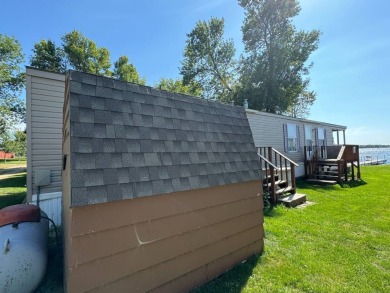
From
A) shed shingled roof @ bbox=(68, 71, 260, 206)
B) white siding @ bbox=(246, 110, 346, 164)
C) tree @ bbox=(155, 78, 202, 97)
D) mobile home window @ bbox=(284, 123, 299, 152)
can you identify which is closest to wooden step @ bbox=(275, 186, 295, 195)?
white siding @ bbox=(246, 110, 346, 164)

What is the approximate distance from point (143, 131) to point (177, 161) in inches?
22.1

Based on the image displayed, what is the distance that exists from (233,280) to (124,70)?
1021 inches

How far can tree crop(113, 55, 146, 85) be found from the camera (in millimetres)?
25469

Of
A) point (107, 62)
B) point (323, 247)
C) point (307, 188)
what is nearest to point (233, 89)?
point (107, 62)

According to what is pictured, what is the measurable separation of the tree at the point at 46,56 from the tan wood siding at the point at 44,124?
1935cm

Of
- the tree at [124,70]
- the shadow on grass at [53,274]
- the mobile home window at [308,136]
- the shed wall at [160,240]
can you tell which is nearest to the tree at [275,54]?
the mobile home window at [308,136]

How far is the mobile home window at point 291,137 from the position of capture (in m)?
12.3

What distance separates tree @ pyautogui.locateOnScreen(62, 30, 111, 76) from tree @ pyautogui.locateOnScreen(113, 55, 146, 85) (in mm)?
1200

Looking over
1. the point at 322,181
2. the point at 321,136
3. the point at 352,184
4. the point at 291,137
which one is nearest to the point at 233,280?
the point at 322,181

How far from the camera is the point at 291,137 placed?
12.7m

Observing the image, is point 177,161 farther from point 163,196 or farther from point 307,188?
point 307,188

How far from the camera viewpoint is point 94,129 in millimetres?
2318

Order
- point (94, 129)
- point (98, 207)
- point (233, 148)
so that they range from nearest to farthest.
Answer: point (98, 207) → point (94, 129) → point (233, 148)

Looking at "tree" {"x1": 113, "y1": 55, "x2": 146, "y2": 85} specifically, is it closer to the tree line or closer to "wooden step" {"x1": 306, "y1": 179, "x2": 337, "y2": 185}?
the tree line
